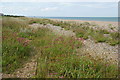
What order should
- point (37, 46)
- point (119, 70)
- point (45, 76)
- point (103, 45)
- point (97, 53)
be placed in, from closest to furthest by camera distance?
point (45, 76), point (119, 70), point (97, 53), point (37, 46), point (103, 45)

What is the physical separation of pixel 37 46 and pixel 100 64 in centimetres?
346

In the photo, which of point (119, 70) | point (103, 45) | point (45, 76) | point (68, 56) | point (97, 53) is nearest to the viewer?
point (45, 76)

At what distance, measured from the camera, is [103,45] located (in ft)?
23.9

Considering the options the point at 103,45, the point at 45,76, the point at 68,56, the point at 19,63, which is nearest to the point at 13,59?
the point at 19,63

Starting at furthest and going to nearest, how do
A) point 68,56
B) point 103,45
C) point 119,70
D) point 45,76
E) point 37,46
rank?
1. point 103,45
2. point 37,46
3. point 68,56
4. point 119,70
5. point 45,76

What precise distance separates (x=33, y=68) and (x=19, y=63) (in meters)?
0.66

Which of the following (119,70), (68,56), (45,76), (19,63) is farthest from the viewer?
(68,56)

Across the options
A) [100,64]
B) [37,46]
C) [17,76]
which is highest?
[37,46]

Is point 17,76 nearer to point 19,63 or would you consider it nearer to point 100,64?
point 19,63

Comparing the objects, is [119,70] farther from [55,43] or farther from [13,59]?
[13,59]

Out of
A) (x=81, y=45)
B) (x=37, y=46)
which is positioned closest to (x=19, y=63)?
(x=37, y=46)

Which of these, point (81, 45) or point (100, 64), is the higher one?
point (81, 45)

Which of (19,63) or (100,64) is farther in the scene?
(19,63)

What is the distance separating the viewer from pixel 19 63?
194 inches
